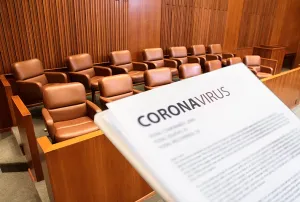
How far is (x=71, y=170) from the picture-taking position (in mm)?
1446

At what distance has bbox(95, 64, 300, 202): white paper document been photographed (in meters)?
0.57

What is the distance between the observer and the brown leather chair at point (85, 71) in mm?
3354

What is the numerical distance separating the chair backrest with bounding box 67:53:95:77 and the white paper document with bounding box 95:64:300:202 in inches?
121

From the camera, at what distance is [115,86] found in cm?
277

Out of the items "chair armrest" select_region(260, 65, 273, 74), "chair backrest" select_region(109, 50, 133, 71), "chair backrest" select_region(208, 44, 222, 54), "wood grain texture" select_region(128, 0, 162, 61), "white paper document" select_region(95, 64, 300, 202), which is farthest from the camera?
"chair backrest" select_region(208, 44, 222, 54)

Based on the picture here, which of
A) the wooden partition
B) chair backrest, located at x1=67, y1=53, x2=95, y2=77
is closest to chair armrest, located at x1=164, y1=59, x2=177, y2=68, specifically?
chair backrest, located at x1=67, y1=53, x2=95, y2=77

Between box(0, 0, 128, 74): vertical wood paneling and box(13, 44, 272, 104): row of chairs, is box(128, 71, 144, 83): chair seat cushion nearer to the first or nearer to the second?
box(13, 44, 272, 104): row of chairs

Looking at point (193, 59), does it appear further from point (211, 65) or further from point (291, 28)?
point (291, 28)

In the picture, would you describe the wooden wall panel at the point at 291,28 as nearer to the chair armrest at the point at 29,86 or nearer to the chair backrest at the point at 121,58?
the chair backrest at the point at 121,58

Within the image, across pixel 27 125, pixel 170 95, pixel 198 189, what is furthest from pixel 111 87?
pixel 198 189

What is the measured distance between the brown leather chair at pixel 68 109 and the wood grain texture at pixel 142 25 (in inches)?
89.5

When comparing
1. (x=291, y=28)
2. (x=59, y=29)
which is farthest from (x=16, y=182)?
(x=291, y=28)

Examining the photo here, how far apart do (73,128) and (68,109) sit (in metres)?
0.29

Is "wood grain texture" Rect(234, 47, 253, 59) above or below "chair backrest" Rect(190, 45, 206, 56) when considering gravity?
below
